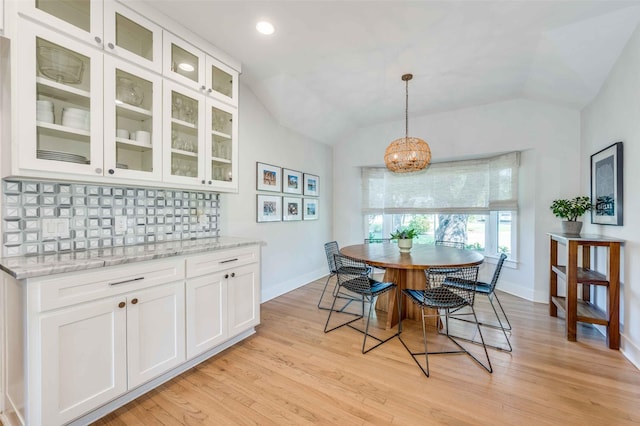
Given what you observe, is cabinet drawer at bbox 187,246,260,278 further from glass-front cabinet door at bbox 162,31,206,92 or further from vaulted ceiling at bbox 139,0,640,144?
vaulted ceiling at bbox 139,0,640,144

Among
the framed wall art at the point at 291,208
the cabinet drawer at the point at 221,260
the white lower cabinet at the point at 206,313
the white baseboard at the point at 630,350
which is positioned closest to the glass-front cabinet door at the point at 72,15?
the cabinet drawer at the point at 221,260

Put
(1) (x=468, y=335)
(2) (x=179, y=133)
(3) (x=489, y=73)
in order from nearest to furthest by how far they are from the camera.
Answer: (2) (x=179, y=133) < (1) (x=468, y=335) < (3) (x=489, y=73)

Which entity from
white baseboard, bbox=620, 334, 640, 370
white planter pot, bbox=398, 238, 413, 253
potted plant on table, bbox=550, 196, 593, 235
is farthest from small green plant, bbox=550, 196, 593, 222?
white planter pot, bbox=398, 238, 413, 253

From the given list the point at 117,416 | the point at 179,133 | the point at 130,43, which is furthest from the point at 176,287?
A: the point at 130,43

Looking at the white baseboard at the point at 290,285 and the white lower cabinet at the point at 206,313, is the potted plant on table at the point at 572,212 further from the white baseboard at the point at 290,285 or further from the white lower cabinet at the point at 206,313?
the white lower cabinet at the point at 206,313

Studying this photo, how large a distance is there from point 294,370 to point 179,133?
2105 millimetres

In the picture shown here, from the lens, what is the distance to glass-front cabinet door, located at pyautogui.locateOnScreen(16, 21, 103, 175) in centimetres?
146

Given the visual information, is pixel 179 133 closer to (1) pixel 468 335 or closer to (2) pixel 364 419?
(2) pixel 364 419

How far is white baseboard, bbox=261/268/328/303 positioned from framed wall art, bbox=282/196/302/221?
95 centimetres

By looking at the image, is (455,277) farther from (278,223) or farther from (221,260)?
(278,223)

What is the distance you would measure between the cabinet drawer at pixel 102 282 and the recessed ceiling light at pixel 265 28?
200cm

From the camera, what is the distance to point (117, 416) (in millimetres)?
1629

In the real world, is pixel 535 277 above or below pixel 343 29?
below

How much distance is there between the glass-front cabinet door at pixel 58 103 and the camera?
1.46 m
